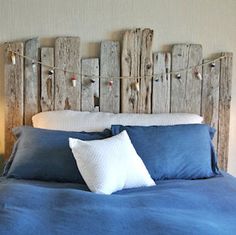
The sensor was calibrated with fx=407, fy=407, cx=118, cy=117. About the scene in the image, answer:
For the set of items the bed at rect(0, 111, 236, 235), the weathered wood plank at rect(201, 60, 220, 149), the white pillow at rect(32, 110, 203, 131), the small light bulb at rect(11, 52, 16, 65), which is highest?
the small light bulb at rect(11, 52, 16, 65)

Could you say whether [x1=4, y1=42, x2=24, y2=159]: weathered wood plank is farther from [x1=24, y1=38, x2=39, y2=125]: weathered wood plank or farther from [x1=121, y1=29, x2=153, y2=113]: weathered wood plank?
[x1=121, y1=29, x2=153, y2=113]: weathered wood plank

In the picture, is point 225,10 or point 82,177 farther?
point 225,10

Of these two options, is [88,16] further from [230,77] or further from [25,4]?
[230,77]

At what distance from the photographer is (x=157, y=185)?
2344 mm

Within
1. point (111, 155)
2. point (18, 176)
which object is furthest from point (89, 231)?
point (18, 176)

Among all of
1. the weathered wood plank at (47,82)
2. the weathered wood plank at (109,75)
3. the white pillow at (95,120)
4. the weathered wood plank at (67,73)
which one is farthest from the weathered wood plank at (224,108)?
the weathered wood plank at (47,82)

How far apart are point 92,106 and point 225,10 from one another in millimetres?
1248

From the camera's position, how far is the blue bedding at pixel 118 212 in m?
1.51

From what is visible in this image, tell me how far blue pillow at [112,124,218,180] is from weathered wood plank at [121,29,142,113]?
0.38m

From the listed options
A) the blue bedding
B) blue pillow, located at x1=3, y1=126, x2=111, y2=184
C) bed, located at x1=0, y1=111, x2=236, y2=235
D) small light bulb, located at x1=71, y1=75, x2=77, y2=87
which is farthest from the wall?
the blue bedding

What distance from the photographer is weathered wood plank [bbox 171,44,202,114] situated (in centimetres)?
303

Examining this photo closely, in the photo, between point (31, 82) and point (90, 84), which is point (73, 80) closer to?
point (90, 84)

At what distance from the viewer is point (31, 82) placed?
2949 mm

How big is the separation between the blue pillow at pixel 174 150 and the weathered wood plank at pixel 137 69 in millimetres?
387
